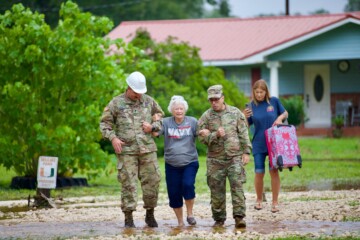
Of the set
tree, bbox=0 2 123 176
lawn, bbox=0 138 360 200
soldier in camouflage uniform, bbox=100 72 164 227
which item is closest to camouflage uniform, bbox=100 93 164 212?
soldier in camouflage uniform, bbox=100 72 164 227

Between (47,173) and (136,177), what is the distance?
4502mm

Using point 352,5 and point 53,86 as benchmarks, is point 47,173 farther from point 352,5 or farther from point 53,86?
point 352,5

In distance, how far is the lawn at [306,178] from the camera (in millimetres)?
20453

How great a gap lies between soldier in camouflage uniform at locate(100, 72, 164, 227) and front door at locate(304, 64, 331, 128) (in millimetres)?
28341

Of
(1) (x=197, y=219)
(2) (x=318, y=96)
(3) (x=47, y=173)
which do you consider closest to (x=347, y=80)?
(2) (x=318, y=96)

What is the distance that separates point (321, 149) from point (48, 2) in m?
24.2

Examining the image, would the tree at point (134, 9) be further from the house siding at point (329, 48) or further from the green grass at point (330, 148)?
the green grass at point (330, 148)

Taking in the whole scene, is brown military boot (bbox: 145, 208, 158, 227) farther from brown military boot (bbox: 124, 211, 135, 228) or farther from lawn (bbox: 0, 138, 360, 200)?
lawn (bbox: 0, 138, 360, 200)

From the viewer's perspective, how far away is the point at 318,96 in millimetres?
41875

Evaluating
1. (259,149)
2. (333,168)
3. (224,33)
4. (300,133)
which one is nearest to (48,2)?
(224,33)

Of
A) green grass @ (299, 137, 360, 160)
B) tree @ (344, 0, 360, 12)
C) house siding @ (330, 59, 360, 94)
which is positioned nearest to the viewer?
green grass @ (299, 137, 360, 160)

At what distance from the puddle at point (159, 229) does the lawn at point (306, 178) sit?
5.57m

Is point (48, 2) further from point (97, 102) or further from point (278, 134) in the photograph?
point (278, 134)

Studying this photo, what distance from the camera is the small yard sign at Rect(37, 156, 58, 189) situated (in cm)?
1766
